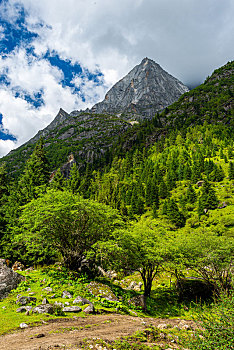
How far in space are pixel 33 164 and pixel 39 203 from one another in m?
25.1

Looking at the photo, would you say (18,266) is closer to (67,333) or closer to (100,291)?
(100,291)

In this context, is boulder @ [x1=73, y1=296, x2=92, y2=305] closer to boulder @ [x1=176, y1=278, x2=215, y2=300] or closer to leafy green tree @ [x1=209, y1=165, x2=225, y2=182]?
boulder @ [x1=176, y1=278, x2=215, y2=300]

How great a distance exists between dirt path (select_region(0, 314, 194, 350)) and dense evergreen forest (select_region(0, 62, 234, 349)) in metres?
4.89

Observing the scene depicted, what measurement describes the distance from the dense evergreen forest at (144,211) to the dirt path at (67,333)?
16.0 ft

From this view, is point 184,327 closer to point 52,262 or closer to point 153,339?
point 153,339

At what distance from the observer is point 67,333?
7.85m

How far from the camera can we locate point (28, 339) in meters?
6.91

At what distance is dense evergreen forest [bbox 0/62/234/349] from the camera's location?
56.2 ft

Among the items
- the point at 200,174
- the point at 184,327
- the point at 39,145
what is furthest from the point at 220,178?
the point at 184,327

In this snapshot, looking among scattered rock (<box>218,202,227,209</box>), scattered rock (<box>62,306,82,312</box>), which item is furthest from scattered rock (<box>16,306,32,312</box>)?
scattered rock (<box>218,202,227,209</box>)

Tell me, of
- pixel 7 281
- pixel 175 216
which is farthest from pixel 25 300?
pixel 175 216

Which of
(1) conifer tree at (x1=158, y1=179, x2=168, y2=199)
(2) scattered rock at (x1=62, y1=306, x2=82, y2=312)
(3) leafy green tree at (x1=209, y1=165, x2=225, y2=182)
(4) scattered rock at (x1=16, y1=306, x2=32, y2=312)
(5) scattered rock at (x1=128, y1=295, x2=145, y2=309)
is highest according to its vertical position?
(3) leafy green tree at (x1=209, y1=165, x2=225, y2=182)

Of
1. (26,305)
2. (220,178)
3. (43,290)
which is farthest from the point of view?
(220,178)

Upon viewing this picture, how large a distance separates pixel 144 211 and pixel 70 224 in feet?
187
